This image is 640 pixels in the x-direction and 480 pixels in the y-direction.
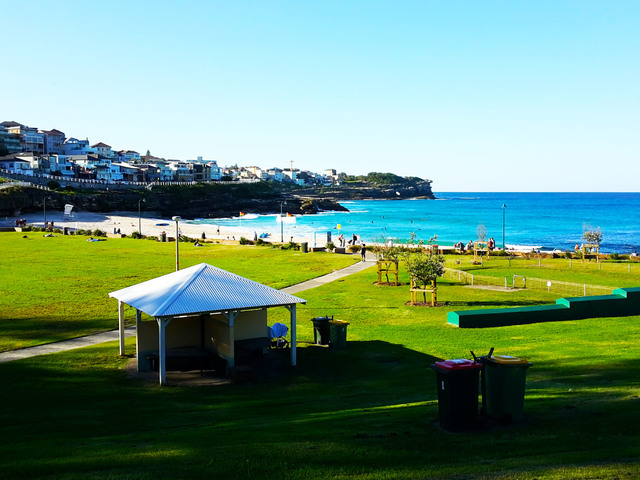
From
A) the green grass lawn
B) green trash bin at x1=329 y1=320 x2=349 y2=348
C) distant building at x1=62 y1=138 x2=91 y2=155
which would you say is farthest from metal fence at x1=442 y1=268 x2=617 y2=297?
distant building at x1=62 y1=138 x2=91 y2=155

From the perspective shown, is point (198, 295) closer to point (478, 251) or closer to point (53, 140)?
point (478, 251)

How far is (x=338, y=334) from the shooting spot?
1944 centimetres

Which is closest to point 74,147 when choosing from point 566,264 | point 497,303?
point 566,264

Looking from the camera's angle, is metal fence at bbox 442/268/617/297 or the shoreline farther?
the shoreline

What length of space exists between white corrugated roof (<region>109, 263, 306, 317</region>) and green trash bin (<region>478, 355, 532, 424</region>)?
7.78m

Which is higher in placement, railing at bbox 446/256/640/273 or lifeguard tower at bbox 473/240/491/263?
lifeguard tower at bbox 473/240/491/263

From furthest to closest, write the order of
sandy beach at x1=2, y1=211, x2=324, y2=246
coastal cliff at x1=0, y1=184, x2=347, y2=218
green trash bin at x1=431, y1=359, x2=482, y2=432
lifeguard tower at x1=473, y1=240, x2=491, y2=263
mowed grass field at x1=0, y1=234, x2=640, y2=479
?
coastal cliff at x1=0, y1=184, x2=347, y2=218 → sandy beach at x1=2, y1=211, x2=324, y2=246 → lifeguard tower at x1=473, y1=240, x2=491, y2=263 → green trash bin at x1=431, y1=359, x2=482, y2=432 → mowed grass field at x1=0, y1=234, x2=640, y2=479

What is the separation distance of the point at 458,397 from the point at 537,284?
25996 millimetres

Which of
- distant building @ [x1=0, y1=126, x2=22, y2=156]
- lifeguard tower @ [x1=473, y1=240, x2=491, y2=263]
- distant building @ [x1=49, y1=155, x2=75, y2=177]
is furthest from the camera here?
distant building @ [x1=0, y1=126, x2=22, y2=156]

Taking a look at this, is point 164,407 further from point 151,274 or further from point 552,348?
point 151,274

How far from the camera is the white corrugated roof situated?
1595cm

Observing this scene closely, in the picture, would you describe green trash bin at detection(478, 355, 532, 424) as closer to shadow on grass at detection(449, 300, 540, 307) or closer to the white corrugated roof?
the white corrugated roof

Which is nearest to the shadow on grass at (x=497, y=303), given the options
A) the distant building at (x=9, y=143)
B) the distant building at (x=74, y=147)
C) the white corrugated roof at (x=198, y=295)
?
the white corrugated roof at (x=198, y=295)

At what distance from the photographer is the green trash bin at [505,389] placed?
10195 millimetres
